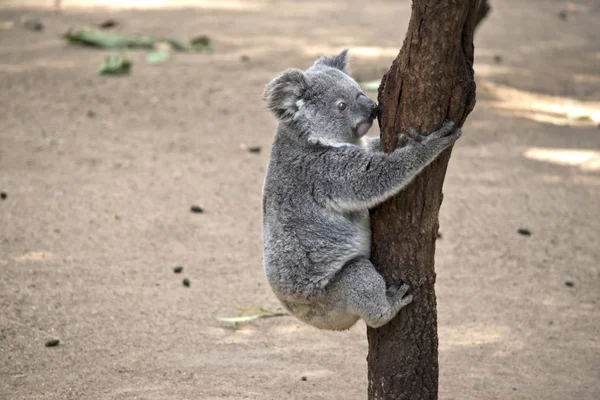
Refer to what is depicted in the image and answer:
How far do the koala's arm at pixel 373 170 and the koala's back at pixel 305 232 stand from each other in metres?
0.07

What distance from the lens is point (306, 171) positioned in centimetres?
418

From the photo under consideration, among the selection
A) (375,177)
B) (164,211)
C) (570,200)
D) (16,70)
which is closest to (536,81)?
(570,200)

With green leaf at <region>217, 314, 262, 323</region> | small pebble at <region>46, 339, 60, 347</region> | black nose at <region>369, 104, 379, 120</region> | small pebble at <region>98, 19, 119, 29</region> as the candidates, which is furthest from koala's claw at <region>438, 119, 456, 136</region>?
small pebble at <region>98, 19, 119, 29</region>

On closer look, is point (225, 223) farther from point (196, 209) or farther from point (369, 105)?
point (369, 105)

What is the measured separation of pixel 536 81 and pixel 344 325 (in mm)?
7067

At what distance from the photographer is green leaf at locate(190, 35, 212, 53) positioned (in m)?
11.0

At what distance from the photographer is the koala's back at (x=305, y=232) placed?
4070 mm

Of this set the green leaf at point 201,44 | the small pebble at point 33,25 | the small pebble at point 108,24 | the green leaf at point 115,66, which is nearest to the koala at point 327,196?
the green leaf at point 115,66

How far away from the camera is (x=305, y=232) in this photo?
414 centimetres

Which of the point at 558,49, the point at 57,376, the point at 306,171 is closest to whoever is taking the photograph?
the point at 306,171

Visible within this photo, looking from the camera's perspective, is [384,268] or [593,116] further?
[593,116]

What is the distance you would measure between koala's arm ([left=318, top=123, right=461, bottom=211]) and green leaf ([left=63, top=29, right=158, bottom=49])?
7.32m

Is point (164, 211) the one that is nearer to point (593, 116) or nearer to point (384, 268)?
point (384, 268)

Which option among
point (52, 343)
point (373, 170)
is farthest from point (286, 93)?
point (52, 343)
